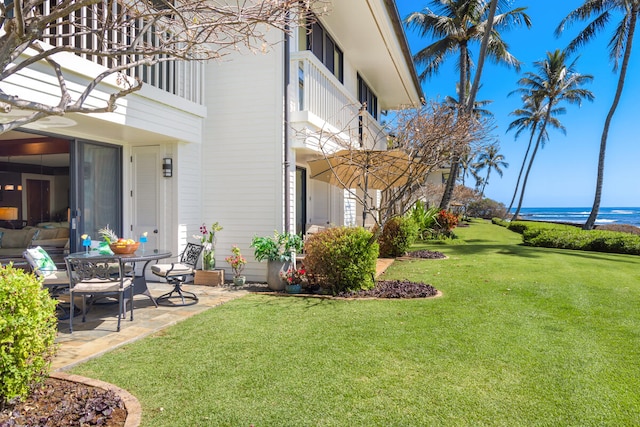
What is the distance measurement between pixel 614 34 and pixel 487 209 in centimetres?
3513

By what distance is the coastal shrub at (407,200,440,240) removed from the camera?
1491 cm

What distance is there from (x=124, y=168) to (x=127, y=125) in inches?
80.9

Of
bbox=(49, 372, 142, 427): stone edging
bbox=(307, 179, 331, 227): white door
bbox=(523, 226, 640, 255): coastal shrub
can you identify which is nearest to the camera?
bbox=(49, 372, 142, 427): stone edging

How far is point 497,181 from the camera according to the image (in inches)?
2702

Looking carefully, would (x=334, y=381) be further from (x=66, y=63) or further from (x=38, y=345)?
(x=66, y=63)

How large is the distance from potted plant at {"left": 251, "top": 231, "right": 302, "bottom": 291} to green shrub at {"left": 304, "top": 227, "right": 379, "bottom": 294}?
2.13 ft

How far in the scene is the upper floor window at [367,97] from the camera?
14.5 metres

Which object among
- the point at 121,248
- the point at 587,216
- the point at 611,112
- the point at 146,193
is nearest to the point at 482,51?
the point at 611,112

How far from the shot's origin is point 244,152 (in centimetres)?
824

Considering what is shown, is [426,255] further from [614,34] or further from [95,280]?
[614,34]

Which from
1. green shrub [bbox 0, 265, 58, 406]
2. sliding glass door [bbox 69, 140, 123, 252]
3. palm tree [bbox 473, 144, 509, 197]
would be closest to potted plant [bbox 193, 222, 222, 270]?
sliding glass door [bbox 69, 140, 123, 252]

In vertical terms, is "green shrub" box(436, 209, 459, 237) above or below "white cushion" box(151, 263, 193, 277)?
above

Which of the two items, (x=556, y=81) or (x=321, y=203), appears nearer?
(x=321, y=203)

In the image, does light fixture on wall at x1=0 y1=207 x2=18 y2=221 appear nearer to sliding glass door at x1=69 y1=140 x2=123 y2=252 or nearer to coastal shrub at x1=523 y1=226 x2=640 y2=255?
sliding glass door at x1=69 y1=140 x2=123 y2=252
